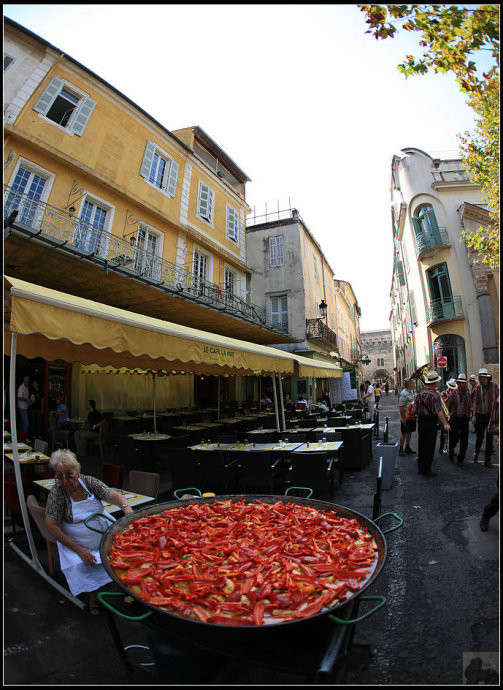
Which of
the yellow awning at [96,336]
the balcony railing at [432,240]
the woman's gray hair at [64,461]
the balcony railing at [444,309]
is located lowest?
the woman's gray hair at [64,461]

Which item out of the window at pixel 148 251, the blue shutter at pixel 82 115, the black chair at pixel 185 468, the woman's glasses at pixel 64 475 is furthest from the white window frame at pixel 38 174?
the woman's glasses at pixel 64 475

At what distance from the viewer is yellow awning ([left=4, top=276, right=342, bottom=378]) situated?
3.33 metres

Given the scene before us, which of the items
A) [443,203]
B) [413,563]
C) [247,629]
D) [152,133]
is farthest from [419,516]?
[443,203]

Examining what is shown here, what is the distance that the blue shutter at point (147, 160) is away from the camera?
13264 millimetres

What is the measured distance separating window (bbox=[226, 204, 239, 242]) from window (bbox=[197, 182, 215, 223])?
61.4 inches

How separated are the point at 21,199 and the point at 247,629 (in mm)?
11265

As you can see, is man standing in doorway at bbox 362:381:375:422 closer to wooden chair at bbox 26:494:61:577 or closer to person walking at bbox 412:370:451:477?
person walking at bbox 412:370:451:477

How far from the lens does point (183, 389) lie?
16.4m

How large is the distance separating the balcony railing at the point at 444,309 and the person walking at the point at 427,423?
11304 mm

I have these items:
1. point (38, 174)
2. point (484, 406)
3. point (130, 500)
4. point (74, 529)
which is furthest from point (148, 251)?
point (484, 406)

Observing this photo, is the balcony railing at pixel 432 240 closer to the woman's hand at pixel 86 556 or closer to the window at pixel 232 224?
the window at pixel 232 224

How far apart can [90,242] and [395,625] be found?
1180 centimetres

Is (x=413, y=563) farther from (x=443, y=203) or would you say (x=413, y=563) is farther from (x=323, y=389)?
(x=323, y=389)

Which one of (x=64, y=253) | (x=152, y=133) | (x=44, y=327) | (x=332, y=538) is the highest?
(x=152, y=133)
